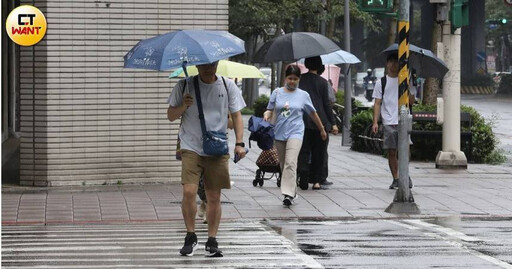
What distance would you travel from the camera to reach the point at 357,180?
1748cm

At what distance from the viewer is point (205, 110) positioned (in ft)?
32.8

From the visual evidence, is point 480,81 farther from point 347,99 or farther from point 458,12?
point 458,12

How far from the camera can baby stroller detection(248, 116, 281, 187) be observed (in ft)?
53.1

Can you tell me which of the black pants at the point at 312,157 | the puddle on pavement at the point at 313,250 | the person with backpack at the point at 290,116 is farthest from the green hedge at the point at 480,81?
the puddle on pavement at the point at 313,250

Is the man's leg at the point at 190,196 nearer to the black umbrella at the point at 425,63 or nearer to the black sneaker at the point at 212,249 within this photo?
the black sneaker at the point at 212,249

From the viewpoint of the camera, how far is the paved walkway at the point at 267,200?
520 inches

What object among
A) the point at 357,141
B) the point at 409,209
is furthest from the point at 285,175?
the point at 357,141

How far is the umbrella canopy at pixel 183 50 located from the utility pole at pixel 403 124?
12.5 ft

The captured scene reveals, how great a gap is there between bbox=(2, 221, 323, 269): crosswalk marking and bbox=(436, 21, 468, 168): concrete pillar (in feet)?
25.6

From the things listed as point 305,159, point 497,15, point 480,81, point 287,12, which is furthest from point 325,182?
point 497,15

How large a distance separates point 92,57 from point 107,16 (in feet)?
1.96

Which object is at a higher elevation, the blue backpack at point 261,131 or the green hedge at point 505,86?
the green hedge at point 505,86

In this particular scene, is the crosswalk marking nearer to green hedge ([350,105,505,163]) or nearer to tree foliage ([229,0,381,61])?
green hedge ([350,105,505,163])

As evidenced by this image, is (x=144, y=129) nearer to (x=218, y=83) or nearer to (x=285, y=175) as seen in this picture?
(x=285, y=175)
